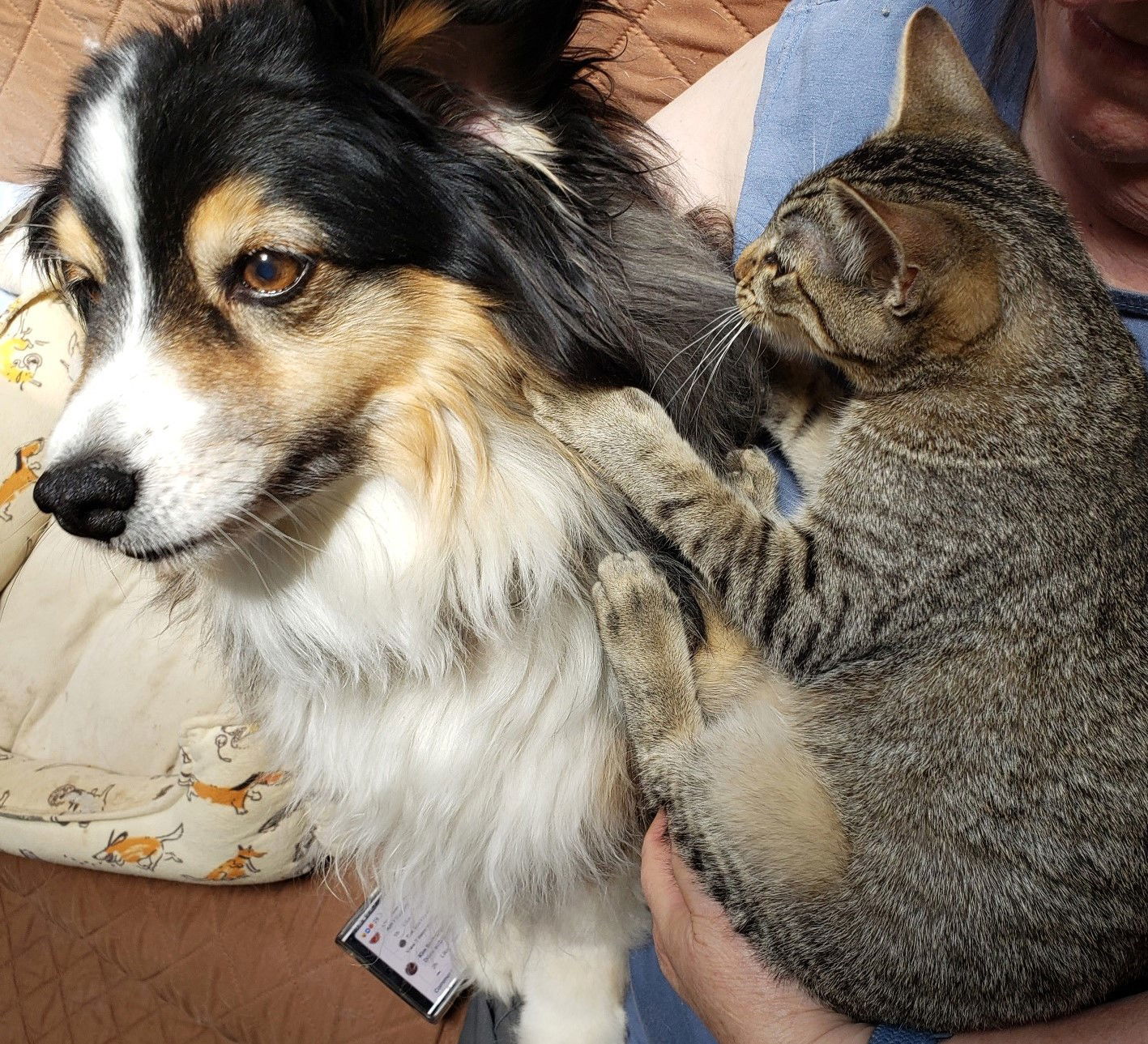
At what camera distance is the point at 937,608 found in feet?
3.41

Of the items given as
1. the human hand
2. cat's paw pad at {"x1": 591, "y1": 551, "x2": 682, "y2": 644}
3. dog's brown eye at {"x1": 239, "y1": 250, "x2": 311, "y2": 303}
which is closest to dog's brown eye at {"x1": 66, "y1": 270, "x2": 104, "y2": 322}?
dog's brown eye at {"x1": 239, "y1": 250, "x2": 311, "y2": 303}

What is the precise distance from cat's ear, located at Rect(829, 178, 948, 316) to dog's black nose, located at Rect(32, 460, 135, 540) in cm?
80

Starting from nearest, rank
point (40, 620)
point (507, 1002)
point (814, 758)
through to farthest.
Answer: point (814, 758)
point (507, 1002)
point (40, 620)

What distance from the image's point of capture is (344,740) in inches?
51.9

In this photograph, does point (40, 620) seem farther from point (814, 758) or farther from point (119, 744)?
point (814, 758)

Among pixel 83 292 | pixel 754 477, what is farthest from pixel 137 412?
pixel 754 477

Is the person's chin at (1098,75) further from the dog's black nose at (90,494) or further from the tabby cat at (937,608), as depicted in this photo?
the dog's black nose at (90,494)

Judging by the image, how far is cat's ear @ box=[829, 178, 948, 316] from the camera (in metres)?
0.95

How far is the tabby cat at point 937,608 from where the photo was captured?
999 millimetres

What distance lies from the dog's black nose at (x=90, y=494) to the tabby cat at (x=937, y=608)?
53cm

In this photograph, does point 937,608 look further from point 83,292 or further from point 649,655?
point 83,292

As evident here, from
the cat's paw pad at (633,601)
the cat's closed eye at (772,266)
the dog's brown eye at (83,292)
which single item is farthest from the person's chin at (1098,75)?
the dog's brown eye at (83,292)

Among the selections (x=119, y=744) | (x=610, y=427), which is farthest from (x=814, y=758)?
(x=119, y=744)

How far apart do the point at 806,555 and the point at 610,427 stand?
10.7 inches
